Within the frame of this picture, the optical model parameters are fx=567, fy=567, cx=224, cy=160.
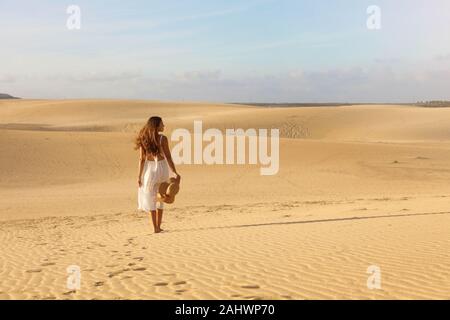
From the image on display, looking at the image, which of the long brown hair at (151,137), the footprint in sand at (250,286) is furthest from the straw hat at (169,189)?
the footprint in sand at (250,286)

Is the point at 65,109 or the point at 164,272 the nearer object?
the point at 164,272

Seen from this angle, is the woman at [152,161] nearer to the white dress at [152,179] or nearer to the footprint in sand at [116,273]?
the white dress at [152,179]

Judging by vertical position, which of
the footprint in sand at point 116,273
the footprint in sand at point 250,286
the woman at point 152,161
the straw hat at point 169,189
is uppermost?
the woman at point 152,161

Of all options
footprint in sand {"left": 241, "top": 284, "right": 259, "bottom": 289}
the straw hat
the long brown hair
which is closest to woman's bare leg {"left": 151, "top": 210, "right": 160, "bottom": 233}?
the straw hat

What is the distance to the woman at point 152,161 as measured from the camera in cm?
956

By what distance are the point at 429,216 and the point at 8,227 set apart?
892 cm

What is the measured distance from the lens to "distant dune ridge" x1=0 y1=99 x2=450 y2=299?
247 inches

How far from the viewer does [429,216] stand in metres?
11.0

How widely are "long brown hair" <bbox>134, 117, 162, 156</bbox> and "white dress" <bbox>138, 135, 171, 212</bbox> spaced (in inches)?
9.1

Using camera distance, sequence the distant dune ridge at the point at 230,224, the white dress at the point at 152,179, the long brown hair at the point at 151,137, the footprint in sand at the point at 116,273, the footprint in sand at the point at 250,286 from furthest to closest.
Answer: the white dress at the point at 152,179 < the long brown hair at the point at 151,137 < the footprint in sand at the point at 116,273 < the distant dune ridge at the point at 230,224 < the footprint in sand at the point at 250,286

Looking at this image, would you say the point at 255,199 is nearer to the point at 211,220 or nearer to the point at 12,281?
the point at 211,220

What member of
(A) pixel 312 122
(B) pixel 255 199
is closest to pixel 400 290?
(B) pixel 255 199

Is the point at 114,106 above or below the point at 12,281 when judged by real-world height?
above

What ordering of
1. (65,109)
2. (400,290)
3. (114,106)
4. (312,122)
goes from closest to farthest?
1. (400,290)
2. (312,122)
3. (65,109)
4. (114,106)
